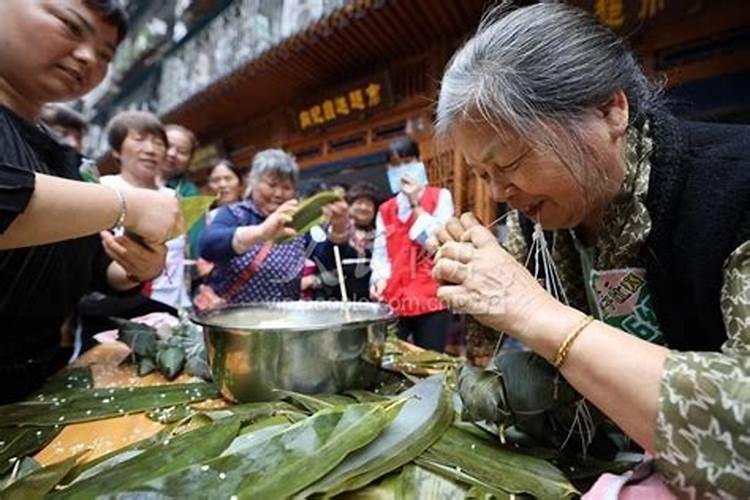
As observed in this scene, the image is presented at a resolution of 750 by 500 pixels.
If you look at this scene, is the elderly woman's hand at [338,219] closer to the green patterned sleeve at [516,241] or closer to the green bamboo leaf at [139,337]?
the green bamboo leaf at [139,337]

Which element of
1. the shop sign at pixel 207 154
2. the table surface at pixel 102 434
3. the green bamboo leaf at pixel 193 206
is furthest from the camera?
the shop sign at pixel 207 154

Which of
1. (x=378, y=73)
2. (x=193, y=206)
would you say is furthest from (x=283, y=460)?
(x=378, y=73)

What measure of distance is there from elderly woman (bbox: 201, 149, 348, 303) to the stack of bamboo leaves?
1380 millimetres

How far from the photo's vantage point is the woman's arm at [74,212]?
882 mm

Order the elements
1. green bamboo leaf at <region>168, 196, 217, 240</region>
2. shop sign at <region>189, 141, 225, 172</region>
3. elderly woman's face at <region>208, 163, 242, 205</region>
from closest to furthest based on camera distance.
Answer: green bamboo leaf at <region>168, 196, 217, 240</region> → elderly woman's face at <region>208, 163, 242, 205</region> → shop sign at <region>189, 141, 225, 172</region>

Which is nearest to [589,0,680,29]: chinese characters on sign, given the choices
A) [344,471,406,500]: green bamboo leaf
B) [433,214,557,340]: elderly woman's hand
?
[433,214,557,340]: elderly woman's hand

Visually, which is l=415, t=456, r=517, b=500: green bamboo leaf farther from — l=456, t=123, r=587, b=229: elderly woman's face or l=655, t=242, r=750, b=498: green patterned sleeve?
l=456, t=123, r=587, b=229: elderly woman's face

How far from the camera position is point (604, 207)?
0.91 meters

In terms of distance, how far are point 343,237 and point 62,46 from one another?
1874 millimetres

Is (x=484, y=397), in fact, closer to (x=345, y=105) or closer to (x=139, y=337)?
(x=139, y=337)

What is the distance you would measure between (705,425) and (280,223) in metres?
1.71

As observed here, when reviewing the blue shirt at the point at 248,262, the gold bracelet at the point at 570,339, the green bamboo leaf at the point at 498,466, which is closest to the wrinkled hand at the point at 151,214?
the green bamboo leaf at the point at 498,466

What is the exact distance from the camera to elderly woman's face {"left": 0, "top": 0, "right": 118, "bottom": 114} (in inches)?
44.1

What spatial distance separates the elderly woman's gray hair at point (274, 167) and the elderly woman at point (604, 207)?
1.75 metres
